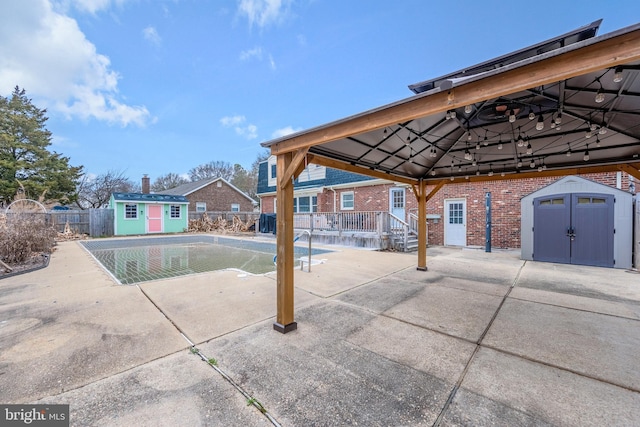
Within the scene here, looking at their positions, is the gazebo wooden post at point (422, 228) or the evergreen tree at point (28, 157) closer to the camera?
the gazebo wooden post at point (422, 228)

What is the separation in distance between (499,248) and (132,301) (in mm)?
11677

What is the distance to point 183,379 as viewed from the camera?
91.0 inches

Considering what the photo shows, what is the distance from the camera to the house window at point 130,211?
58.4 feet

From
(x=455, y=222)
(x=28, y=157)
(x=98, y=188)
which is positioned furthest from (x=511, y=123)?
(x=98, y=188)

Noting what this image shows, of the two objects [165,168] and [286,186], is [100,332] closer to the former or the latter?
[286,186]

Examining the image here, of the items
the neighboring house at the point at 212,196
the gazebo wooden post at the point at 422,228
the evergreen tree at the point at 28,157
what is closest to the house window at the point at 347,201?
the gazebo wooden post at the point at 422,228

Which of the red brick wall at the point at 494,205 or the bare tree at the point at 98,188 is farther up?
the bare tree at the point at 98,188

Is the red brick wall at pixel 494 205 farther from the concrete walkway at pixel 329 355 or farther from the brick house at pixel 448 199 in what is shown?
the concrete walkway at pixel 329 355

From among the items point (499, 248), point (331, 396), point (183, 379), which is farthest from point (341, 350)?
point (499, 248)

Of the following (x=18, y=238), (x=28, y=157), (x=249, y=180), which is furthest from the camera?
(x=249, y=180)

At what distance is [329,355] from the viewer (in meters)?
A: 2.73

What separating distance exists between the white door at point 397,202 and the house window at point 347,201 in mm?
2217

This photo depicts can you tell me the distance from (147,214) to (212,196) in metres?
7.10

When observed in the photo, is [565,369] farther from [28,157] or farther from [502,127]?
[28,157]
